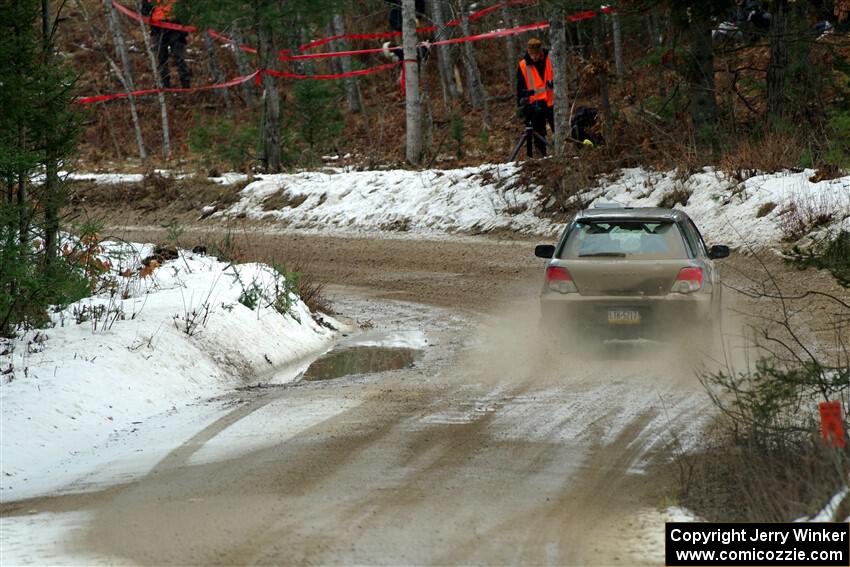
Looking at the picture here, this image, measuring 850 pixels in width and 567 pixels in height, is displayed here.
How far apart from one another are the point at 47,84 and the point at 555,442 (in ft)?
17.2

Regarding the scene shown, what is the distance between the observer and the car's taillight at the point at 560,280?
11875 millimetres

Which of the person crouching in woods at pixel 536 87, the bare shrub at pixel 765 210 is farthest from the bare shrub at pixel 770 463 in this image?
the person crouching in woods at pixel 536 87

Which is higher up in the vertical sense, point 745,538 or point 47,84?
point 47,84

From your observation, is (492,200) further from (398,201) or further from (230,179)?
(230,179)

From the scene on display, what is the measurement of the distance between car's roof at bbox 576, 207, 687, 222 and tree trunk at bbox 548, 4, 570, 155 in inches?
450

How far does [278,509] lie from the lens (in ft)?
23.0

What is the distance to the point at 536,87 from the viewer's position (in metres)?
25.3

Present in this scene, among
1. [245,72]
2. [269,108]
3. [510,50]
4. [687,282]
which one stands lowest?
[687,282]

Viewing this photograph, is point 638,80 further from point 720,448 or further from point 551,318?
point 720,448

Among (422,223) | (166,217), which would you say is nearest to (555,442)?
(422,223)

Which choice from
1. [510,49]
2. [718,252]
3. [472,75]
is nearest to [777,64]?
[718,252]

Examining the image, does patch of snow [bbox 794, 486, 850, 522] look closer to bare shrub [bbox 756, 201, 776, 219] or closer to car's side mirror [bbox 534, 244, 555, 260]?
car's side mirror [bbox 534, 244, 555, 260]

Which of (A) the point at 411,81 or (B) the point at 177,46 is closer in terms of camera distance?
(A) the point at 411,81

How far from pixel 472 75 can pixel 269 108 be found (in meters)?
11.0
